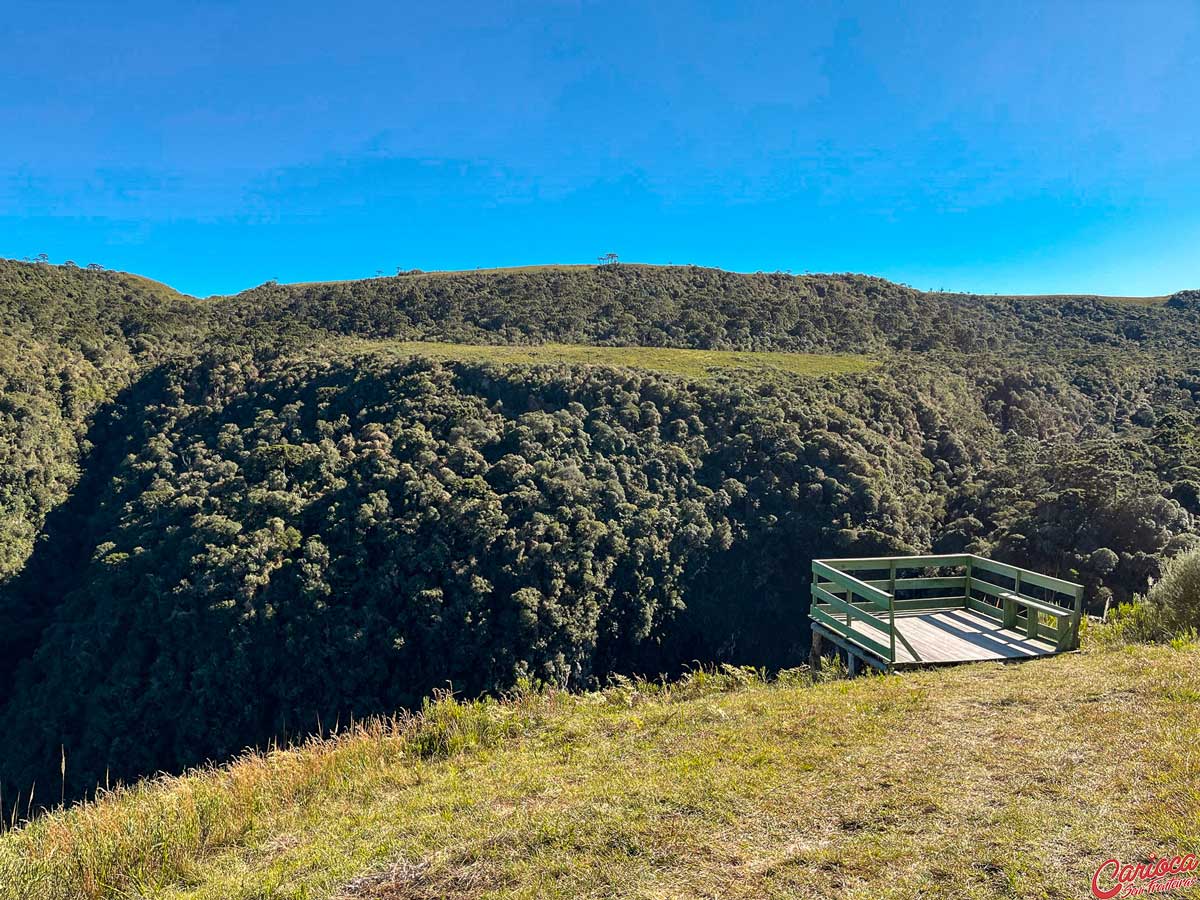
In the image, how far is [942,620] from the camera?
9391 mm

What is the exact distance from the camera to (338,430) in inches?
1492

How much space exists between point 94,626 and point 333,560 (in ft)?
36.8

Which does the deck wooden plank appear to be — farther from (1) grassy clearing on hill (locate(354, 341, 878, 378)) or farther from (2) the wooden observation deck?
(1) grassy clearing on hill (locate(354, 341, 878, 378))

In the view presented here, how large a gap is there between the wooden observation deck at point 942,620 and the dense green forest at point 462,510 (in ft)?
49.9

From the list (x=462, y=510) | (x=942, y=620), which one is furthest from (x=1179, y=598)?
(x=462, y=510)

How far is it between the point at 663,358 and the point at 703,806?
44662 millimetres

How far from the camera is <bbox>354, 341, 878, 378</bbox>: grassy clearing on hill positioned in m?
44.3

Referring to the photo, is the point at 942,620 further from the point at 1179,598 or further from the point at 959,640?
the point at 1179,598

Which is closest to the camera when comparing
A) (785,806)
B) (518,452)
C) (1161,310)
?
(785,806)

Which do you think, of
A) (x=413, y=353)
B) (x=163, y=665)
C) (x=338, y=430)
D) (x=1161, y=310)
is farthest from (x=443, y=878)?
(x=1161, y=310)

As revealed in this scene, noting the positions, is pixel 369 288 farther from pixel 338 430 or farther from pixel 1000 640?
pixel 1000 640

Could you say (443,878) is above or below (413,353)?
below

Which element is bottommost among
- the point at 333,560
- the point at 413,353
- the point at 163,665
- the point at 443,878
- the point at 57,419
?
the point at 163,665

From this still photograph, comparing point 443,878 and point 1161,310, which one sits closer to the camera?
point 443,878
